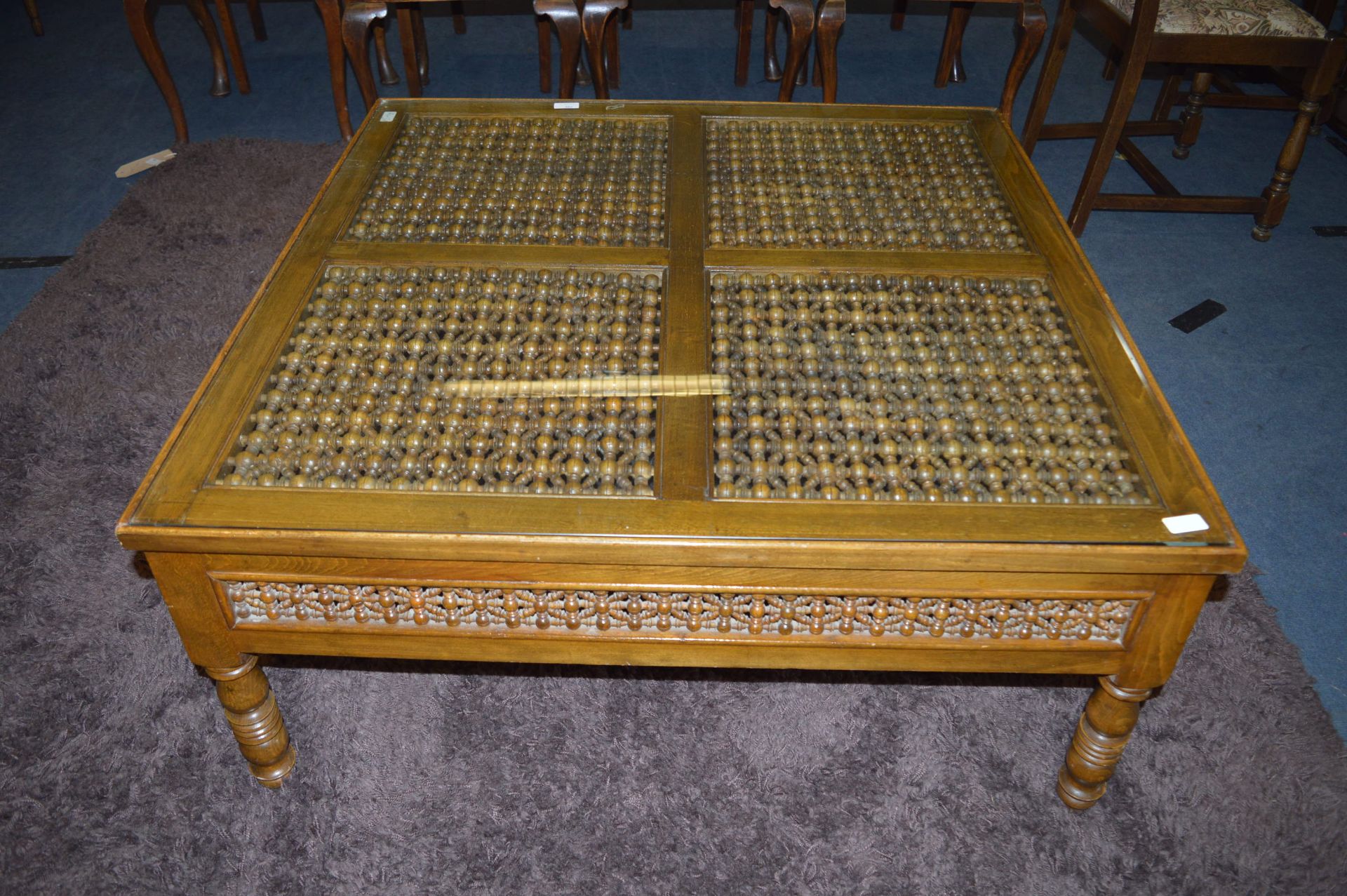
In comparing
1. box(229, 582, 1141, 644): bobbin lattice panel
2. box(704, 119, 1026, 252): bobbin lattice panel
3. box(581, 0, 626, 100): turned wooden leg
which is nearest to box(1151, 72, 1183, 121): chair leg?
box(704, 119, 1026, 252): bobbin lattice panel

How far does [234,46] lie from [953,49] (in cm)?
257

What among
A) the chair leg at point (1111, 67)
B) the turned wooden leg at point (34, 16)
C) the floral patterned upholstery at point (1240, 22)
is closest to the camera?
the floral patterned upholstery at point (1240, 22)

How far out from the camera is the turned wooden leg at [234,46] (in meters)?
3.18

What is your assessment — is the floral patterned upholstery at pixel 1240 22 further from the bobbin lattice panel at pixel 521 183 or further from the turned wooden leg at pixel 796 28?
the bobbin lattice panel at pixel 521 183

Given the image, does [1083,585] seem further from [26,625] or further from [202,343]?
[202,343]

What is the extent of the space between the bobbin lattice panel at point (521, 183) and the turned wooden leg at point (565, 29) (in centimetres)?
85

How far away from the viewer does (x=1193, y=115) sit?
123 inches

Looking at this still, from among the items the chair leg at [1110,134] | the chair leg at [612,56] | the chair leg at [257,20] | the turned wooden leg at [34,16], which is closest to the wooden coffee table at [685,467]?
the chair leg at [1110,134]

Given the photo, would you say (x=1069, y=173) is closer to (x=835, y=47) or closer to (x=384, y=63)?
(x=835, y=47)

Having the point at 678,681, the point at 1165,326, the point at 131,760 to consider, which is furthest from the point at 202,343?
the point at 1165,326

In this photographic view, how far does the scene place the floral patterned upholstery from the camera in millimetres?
2443

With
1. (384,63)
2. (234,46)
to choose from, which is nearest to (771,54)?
(384,63)

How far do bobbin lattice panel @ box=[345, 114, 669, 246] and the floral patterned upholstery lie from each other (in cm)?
143

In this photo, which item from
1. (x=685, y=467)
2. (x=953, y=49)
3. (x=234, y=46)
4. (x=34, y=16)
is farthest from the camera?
(x=34, y=16)
